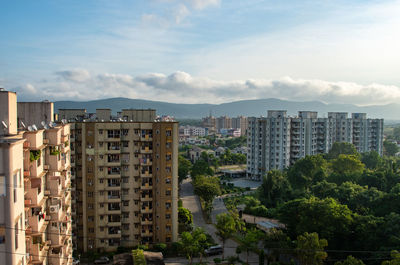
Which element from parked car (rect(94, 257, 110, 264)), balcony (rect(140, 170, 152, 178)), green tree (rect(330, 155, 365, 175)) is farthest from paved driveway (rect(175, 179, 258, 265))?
green tree (rect(330, 155, 365, 175))

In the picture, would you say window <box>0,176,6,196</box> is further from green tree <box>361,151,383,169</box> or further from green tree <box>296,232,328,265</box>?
green tree <box>361,151,383,169</box>

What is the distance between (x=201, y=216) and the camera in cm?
3225

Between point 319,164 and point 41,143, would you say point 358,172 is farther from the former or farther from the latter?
point 41,143

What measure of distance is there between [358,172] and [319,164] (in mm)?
4088

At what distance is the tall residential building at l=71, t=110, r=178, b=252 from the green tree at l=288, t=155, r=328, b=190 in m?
17.7

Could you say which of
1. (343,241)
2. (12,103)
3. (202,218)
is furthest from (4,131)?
(202,218)

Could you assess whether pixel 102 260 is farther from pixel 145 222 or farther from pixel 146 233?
pixel 145 222

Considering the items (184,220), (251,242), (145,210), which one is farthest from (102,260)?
(251,242)

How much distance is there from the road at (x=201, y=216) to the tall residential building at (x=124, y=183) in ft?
10.5

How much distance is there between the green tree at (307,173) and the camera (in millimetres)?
35469

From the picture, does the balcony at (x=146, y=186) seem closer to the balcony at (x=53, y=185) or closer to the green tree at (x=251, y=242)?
the green tree at (x=251, y=242)

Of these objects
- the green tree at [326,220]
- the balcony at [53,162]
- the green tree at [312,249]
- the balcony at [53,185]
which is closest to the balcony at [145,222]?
the green tree at [326,220]

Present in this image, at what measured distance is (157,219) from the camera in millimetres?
23312

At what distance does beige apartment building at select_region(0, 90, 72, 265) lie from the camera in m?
7.16
